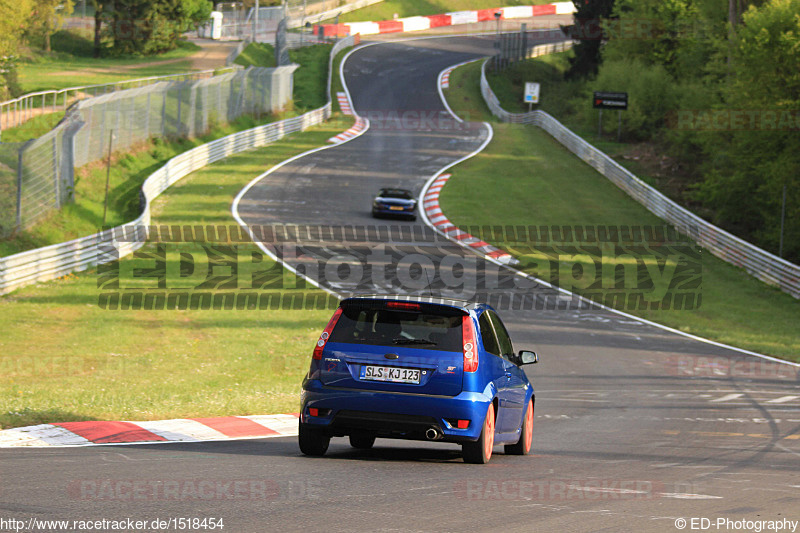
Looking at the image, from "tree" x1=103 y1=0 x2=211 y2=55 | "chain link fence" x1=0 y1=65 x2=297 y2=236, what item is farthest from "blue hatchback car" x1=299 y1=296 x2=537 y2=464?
"tree" x1=103 y1=0 x2=211 y2=55

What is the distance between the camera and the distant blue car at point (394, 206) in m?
36.0

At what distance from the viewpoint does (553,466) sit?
9.19 metres

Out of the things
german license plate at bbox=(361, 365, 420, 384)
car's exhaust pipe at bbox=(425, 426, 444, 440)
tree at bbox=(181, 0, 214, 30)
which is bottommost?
car's exhaust pipe at bbox=(425, 426, 444, 440)

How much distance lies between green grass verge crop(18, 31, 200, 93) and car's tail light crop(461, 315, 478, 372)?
49.3 meters

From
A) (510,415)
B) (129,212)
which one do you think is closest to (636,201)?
(129,212)

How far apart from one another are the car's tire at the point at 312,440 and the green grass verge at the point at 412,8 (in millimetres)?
96003

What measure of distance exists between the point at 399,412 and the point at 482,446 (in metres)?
0.91

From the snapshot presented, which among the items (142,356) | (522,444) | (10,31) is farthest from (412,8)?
(522,444)

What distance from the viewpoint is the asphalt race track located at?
6410 mm

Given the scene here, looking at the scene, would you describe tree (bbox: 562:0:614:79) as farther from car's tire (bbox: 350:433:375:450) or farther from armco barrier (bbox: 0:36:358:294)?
car's tire (bbox: 350:433:375:450)

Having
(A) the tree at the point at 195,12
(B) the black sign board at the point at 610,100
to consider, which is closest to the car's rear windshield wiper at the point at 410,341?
(B) the black sign board at the point at 610,100

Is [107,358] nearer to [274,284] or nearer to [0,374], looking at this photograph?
[0,374]

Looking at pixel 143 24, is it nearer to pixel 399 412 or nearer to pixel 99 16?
pixel 99 16

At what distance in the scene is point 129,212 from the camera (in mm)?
33375
